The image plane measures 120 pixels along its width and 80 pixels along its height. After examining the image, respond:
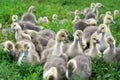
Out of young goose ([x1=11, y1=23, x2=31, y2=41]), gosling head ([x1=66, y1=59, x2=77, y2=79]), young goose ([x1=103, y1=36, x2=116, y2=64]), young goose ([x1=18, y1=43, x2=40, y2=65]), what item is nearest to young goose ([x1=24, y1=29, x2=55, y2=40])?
young goose ([x1=11, y1=23, x2=31, y2=41])

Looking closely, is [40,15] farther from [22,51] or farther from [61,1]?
[22,51]

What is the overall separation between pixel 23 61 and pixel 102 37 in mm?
2380

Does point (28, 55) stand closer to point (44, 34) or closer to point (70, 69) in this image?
point (70, 69)

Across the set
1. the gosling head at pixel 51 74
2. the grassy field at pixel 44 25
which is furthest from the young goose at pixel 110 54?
the gosling head at pixel 51 74

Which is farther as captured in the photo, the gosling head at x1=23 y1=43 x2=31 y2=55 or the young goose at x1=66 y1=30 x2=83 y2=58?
the young goose at x1=66 y1=30 x2=83 y2=58

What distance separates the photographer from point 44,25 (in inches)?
458

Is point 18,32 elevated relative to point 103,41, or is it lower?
elevated

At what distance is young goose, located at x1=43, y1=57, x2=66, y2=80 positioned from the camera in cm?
698

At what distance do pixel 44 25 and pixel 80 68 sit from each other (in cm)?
437

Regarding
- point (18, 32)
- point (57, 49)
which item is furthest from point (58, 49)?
point (18, 32)

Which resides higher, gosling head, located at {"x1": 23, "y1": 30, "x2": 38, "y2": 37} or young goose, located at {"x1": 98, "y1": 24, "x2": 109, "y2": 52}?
gosling head, located at {"x1": 23, "y1": 30, "x2": 38, "y2": 37}

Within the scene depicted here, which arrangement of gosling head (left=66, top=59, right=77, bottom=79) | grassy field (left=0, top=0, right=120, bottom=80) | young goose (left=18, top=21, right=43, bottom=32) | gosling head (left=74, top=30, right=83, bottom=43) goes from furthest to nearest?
young goose (left=18, top=21, right=43, bottom=32)
gosling head (left=74, top=30, right=83, bottom=43)
grassy field (left=0, top=0, right=120, bottom=80)
gosling head (left=66, top=59, right=77, bottom=79)

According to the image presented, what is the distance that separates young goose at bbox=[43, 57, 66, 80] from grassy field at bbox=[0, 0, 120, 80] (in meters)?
0.23

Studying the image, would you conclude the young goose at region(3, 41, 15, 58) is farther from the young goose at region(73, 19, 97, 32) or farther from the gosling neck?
the young goose at region(73, 19, 97, 32)
